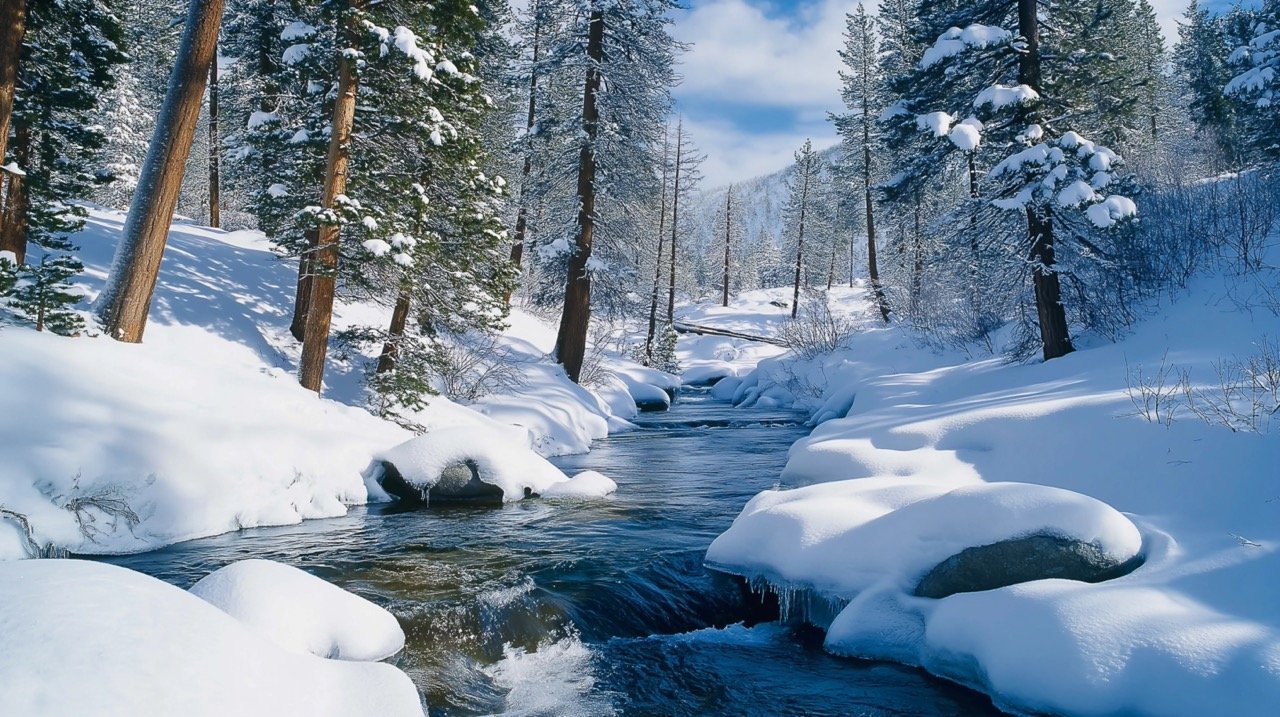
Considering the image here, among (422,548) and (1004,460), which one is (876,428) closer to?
(1004,460)

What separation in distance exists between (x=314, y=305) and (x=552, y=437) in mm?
5191

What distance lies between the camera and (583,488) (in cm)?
907

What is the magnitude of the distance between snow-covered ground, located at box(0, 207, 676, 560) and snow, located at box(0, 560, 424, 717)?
3.56 meters

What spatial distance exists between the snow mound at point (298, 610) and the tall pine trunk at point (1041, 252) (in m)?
9.91

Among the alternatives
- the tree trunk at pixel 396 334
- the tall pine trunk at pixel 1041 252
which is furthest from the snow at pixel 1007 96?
the tree trunk at pixel 396 334

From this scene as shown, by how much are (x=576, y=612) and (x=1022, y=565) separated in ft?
10.5

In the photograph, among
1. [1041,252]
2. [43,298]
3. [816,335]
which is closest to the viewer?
[43,298]

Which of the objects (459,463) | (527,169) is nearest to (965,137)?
(459,463)

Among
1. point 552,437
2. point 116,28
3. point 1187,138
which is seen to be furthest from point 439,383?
point 1187,138

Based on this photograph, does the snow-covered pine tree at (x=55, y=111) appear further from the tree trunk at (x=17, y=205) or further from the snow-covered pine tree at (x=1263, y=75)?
the snow-covered pine tree at (x=1263, y=75)

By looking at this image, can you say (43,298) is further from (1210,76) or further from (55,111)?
(1210,76)

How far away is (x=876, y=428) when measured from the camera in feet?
27.5

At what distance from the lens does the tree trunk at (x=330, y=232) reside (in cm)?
981

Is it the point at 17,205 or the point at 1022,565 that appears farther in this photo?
the point at 17,205
